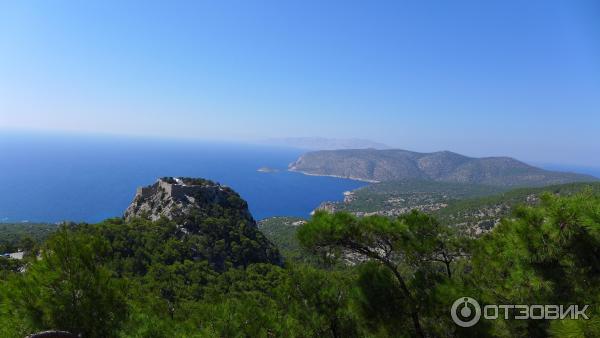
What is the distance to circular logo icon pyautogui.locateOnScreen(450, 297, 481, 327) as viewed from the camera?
208 inches

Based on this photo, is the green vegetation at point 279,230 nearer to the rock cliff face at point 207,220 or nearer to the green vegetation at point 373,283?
the rock cliff face at point 207,220

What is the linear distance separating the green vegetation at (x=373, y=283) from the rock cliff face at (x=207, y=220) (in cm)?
2996

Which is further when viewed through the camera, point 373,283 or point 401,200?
point 401,200

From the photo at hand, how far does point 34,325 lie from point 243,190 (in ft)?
569

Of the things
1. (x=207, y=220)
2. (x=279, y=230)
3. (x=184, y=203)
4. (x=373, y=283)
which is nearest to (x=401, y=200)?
(x=279, y=230)

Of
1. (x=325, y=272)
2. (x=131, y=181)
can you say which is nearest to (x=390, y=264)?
(x=325, y=272)

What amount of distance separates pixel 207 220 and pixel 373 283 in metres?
36.8

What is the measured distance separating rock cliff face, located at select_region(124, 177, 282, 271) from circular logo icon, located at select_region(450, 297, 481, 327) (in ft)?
105

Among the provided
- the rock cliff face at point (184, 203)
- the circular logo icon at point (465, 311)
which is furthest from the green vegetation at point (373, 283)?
the rock cliff face at point (184, 203)

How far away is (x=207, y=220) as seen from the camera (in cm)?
4031

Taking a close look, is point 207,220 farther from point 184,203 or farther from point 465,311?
point 465,311

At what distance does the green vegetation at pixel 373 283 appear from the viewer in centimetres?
455

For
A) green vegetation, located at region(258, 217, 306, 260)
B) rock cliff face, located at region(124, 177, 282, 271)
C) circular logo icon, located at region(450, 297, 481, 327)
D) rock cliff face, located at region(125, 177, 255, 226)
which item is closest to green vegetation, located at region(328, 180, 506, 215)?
green vegetation, located at region(258, 217, 306, 260)

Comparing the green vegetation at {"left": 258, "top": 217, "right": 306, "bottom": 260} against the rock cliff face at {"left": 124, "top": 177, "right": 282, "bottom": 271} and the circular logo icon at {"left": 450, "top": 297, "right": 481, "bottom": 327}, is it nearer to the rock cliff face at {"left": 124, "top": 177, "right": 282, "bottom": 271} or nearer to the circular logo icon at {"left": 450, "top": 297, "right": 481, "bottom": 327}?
the rock cliff face at {"left": 124, "top": 177, "right": 282, "bottom": 271}
